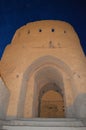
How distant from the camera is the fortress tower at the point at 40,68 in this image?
368 inches

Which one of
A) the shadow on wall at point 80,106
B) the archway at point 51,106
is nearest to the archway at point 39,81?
the shadow on wall at point 80,106

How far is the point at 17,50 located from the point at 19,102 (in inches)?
168

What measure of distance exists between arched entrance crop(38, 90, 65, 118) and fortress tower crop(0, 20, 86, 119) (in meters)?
Result: 3.28

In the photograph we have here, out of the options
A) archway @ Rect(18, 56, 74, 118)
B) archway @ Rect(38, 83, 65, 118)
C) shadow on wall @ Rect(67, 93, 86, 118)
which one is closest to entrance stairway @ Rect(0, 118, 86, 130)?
shadow on wall @ Rect(67, 93, 86, 118)

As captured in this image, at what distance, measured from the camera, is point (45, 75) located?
42.9 ft

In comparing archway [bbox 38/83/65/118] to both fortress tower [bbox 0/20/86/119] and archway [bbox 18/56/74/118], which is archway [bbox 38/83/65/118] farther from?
archway [bbox 18/56/74/118]

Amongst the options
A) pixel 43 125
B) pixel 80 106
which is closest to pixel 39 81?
pixel 80 106

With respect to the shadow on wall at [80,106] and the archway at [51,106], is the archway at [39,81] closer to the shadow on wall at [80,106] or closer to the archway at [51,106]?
the shadow on wall at [80,106]

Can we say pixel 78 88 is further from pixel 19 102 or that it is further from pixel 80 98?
pixel 19 102

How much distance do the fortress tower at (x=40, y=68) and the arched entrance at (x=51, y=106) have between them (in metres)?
3.28

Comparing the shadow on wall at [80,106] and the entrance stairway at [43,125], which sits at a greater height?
the shadow on wall at [80,106]

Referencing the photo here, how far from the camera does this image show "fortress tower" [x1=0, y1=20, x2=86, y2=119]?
934 centimetres

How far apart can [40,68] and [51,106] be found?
6363 mm

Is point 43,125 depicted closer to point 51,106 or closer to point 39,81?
point 39,81
